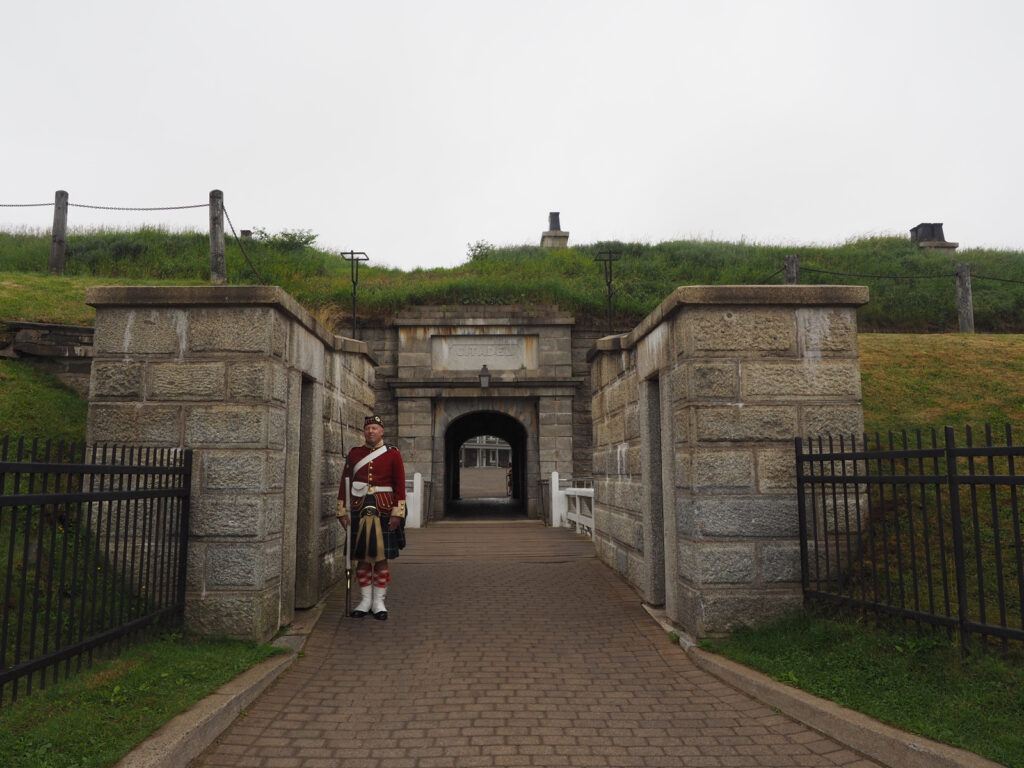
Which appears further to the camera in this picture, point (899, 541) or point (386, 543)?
point (386, 543)

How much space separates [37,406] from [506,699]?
616cm

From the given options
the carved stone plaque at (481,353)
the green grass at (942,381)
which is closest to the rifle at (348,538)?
the green grass at (942,381)

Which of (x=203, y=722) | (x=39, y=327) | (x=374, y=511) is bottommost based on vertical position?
(x=203, y=722)

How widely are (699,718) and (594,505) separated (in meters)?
6.25

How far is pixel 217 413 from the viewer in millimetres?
5672

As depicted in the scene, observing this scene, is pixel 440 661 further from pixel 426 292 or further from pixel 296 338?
pixel 426 292

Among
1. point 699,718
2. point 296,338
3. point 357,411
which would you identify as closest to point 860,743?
point 699,718

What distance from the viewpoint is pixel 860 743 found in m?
3.81

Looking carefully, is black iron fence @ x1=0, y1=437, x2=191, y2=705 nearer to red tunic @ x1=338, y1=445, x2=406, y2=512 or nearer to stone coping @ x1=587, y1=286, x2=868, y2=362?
red tunic @ x1=338, y1=445, x2=406, y2=512

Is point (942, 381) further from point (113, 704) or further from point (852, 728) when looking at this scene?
point (113, 704)

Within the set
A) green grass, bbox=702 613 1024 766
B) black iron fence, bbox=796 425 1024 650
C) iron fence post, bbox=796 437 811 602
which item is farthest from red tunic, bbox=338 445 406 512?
black iron fence, bbox=796 425 1024 650

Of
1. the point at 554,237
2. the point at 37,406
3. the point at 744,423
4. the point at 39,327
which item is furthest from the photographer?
the point at 554,237

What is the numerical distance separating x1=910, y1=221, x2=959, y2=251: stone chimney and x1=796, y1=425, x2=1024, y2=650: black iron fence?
23.6 metres

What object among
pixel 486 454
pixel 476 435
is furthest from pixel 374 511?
pixel 486 454
